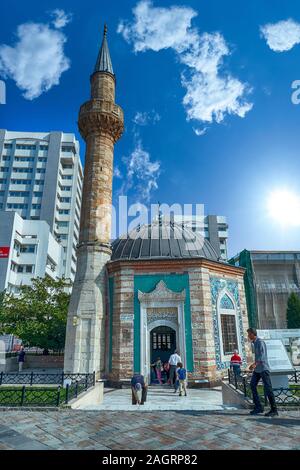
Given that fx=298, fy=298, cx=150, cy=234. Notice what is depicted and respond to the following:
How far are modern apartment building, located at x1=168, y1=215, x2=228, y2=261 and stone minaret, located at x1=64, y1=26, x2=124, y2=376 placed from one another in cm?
4577

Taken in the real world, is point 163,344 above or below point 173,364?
above

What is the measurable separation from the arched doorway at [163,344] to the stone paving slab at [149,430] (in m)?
8.79

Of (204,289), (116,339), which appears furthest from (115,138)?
(116,339)

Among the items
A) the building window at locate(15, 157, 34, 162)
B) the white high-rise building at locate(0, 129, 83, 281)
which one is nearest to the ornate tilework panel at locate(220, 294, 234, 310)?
the white high-rise building at locate(0, 129, 83, 281)

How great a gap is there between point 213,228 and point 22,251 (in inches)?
1587

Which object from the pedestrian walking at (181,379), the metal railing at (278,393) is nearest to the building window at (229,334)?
the pedestrian walking at (181,379)

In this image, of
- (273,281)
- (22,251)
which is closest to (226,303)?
(273,281)

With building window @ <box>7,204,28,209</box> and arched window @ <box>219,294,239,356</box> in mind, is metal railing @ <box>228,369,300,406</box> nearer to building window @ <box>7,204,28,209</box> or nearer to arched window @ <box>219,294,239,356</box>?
Result: arched window @ <box>219,294,239,356</box>

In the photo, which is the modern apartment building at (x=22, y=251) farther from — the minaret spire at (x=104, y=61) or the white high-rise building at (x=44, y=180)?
the minaret spire at (x=104, y=61)

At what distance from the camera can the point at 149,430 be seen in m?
5.26

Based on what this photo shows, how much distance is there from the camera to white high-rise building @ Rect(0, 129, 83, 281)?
5216cm

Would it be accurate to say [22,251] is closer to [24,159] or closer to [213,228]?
[24,159]
